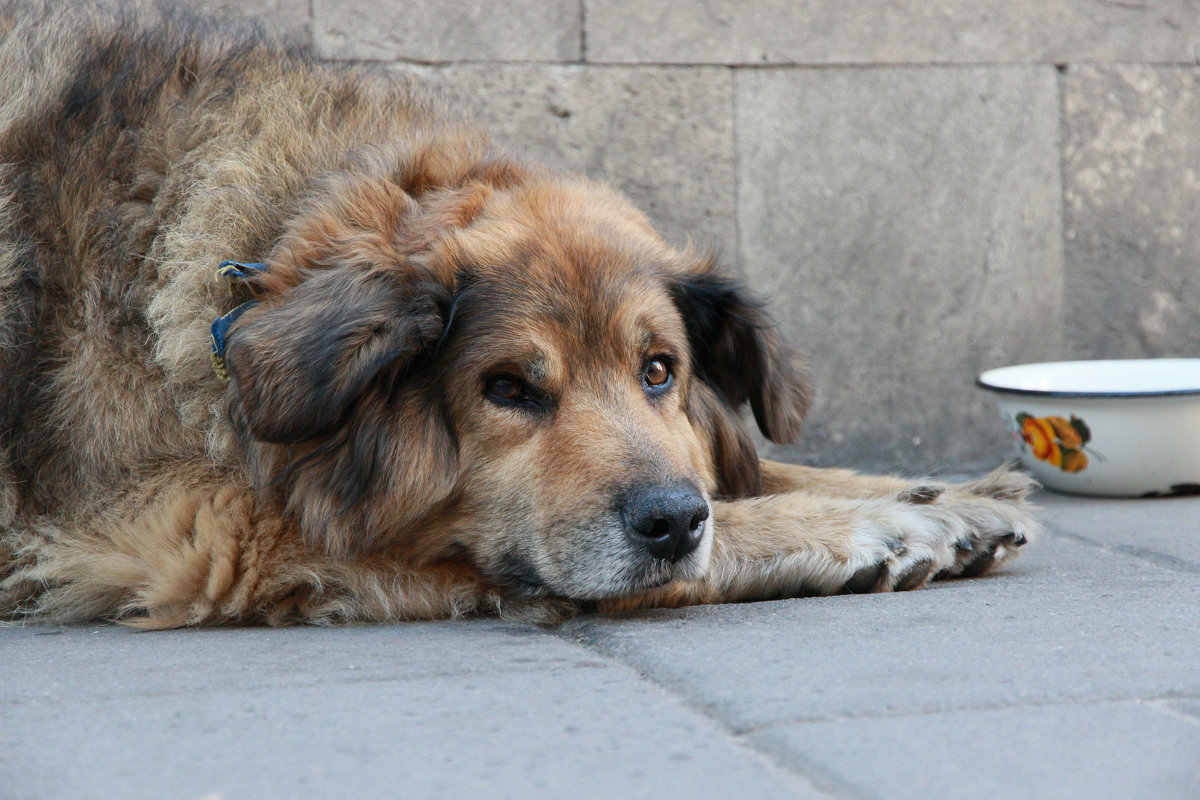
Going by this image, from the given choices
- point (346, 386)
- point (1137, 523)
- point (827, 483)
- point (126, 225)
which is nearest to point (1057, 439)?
point (1137, 523)

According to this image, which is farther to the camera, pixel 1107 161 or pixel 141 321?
pixel 1107 161

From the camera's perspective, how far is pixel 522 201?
2998mm

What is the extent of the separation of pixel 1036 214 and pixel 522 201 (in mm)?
3205

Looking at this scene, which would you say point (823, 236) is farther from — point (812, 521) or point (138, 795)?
point (138, 795)

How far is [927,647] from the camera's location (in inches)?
90.4

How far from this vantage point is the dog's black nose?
2.56 m

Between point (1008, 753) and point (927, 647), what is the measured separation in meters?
0.57

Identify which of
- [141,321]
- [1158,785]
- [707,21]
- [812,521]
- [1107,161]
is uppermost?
[707,21]

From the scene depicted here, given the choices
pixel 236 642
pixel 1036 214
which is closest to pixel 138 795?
pixel 236 642

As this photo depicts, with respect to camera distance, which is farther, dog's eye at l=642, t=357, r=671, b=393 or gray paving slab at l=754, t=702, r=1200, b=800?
dog's eye at l=642, t=357, r=671, b=393

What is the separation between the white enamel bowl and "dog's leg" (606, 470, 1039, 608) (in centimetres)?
124

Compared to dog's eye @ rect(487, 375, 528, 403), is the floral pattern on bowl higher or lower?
lower

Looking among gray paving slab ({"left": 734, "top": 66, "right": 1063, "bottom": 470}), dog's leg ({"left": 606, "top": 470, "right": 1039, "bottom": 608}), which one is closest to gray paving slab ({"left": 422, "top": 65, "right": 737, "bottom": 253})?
gray paving slab ({"left": 734, "top": 66, "right": 1063, "bottom": 470})

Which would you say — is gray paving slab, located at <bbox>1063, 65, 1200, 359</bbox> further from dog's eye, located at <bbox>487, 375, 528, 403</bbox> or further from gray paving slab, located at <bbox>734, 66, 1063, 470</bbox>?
dog's eye, located at <bbox>487, 375, 528, 403</bbox>
